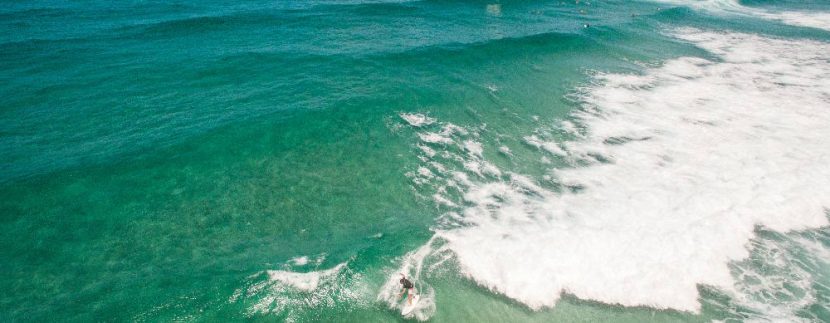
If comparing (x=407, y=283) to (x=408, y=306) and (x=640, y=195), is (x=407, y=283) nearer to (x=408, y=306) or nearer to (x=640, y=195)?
(x=408, y=306)

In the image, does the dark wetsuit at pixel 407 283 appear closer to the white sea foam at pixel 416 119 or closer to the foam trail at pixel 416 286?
the foam trail at pixel 416 286

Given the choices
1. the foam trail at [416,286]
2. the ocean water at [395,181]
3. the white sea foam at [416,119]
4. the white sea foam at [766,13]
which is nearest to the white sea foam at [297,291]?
the ocean water at [395,181]

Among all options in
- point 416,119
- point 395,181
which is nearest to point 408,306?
point 395,181

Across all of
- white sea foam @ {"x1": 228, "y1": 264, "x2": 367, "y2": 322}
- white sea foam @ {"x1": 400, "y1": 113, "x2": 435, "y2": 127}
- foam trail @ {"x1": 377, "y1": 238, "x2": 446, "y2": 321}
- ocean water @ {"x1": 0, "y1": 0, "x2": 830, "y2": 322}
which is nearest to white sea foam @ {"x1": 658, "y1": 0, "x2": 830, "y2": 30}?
ocean water @ {"x1": 0, "y1": 0, "x2": 830, "y2": 322}

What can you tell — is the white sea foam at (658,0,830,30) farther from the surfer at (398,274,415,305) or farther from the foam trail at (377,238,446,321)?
the surfer at (398,274,415,305)

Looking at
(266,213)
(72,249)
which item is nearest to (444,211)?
(266,213)

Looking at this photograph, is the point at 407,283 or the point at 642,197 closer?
the point at 407,283
